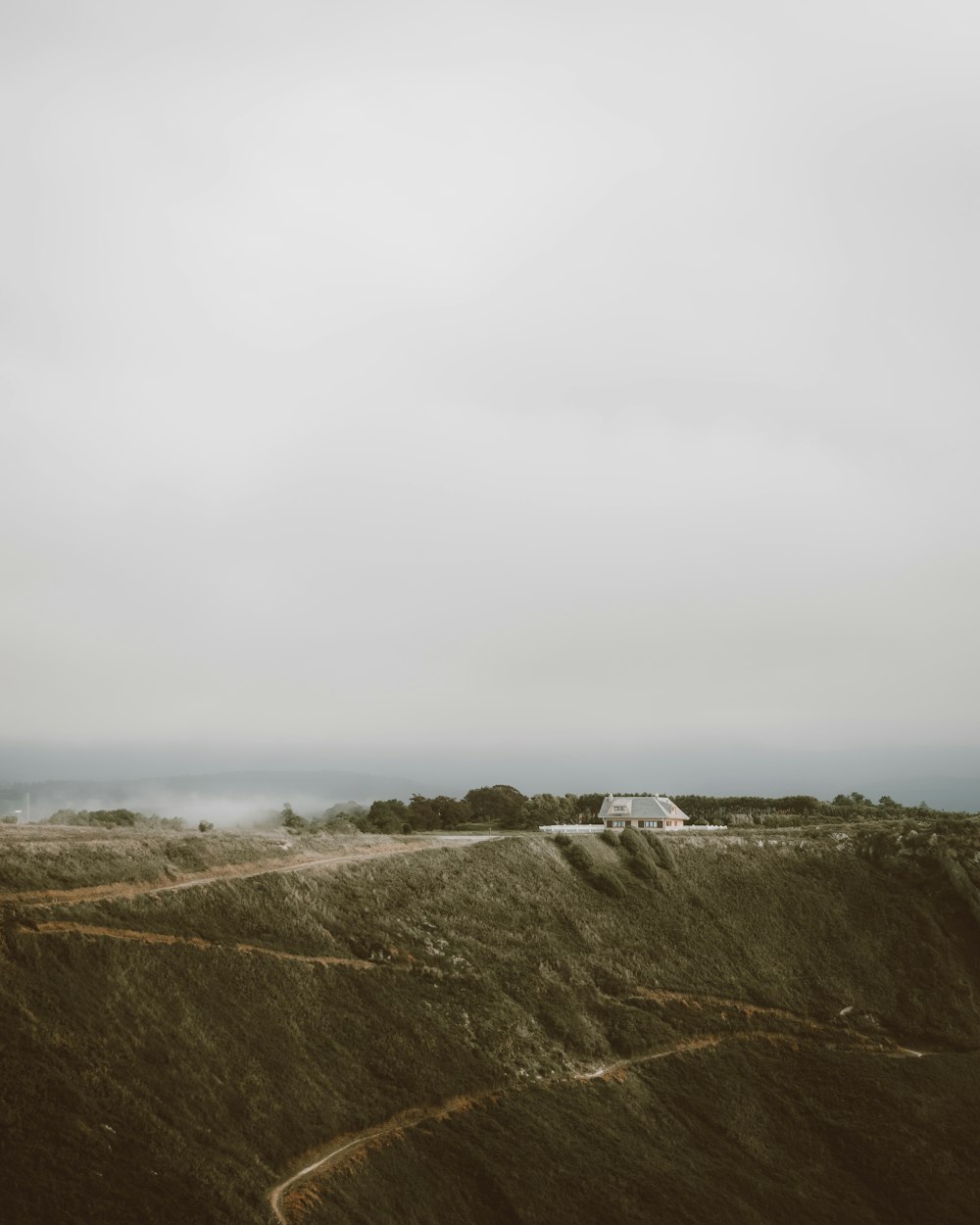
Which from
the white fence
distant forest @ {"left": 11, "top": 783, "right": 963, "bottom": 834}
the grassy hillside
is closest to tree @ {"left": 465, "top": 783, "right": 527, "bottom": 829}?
distant forest @ {"left": 11, "top": 783, "right": 963, "bottom": 834}

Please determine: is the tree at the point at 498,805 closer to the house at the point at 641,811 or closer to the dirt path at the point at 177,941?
the house at the point at 641,811

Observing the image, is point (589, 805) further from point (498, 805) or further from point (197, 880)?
point (197, 880)

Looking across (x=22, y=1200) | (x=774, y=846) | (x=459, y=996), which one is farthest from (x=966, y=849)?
(x=22, y=1200)

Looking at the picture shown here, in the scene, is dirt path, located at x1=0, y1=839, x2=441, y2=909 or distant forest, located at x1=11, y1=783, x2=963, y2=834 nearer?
dirt path, located at x1=0, y1=839, x2=441, y2=909

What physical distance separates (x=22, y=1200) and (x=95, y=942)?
29.3ft

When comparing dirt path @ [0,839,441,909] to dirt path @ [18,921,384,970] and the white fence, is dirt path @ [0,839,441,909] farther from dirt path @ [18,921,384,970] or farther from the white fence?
the white fence

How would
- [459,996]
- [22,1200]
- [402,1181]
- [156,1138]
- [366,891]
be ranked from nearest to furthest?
[22,1200] < [156,1138] < [402,1181] < [459,996] < [366,891]

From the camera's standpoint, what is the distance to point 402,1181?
24000mm

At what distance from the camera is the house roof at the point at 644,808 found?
67.8 metres

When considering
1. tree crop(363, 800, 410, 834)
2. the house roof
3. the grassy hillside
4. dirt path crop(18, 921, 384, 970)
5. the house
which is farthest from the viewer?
the house roof

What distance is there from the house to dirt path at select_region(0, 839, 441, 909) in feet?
87.0

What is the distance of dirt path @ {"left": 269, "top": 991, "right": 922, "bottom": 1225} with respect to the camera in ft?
72.5

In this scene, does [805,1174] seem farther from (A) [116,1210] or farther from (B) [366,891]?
(A) [116,1210]

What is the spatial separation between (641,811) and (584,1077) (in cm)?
3775
